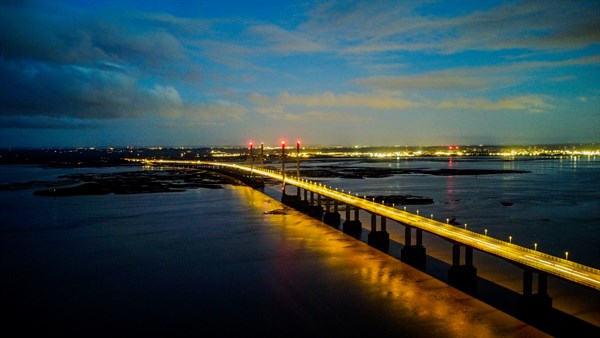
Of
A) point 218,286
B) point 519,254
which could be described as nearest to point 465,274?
point 519,254

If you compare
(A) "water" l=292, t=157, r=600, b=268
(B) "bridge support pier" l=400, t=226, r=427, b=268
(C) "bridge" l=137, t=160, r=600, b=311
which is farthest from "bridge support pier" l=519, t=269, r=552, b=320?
(A) "water" l=292, t=157, r=600, b=268

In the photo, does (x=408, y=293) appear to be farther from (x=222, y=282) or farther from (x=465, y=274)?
(x=222, y=282)

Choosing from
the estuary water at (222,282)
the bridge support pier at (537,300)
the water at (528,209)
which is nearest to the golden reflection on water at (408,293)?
the estuary water at (222,282)

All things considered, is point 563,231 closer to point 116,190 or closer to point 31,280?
point 31,280

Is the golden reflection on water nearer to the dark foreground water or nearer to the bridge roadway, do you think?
the dark foreground water

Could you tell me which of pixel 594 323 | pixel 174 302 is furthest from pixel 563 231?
pixel 174 302

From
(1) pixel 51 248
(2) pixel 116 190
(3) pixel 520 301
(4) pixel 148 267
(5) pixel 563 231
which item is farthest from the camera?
(2) pixel 116 190
